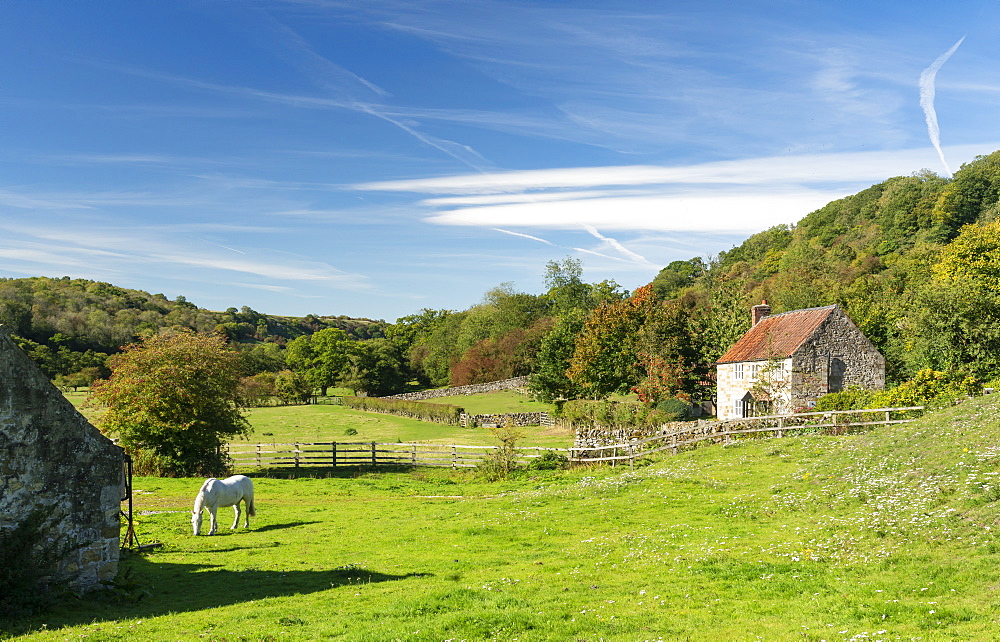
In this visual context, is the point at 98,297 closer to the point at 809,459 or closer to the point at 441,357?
the point at 441,357

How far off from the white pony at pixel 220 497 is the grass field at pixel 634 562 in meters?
0.64

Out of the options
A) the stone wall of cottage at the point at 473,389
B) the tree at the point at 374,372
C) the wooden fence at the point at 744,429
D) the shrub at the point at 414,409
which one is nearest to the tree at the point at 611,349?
the shrub at the point at 414,409

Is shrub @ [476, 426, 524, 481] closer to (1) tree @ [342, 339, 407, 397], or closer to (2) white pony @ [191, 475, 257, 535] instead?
(2) white pony @ [191, 475, 257, 535]

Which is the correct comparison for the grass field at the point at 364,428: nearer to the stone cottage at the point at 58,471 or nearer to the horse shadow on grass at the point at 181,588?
the horse shadow on grass at the point at 181,588

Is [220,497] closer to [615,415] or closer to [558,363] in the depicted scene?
[615,415]

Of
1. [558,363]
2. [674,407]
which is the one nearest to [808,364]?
[674,407]

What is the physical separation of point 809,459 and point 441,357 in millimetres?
90474

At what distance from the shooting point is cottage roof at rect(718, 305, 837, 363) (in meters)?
40.8

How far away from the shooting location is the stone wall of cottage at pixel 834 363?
1580 inches

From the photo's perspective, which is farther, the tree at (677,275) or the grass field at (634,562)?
the tree at (677,275)

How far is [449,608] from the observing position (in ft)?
34.6

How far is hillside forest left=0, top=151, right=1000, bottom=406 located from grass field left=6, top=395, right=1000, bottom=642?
11375 mm

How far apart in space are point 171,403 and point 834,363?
1491 inches

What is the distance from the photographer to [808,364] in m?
40.1
